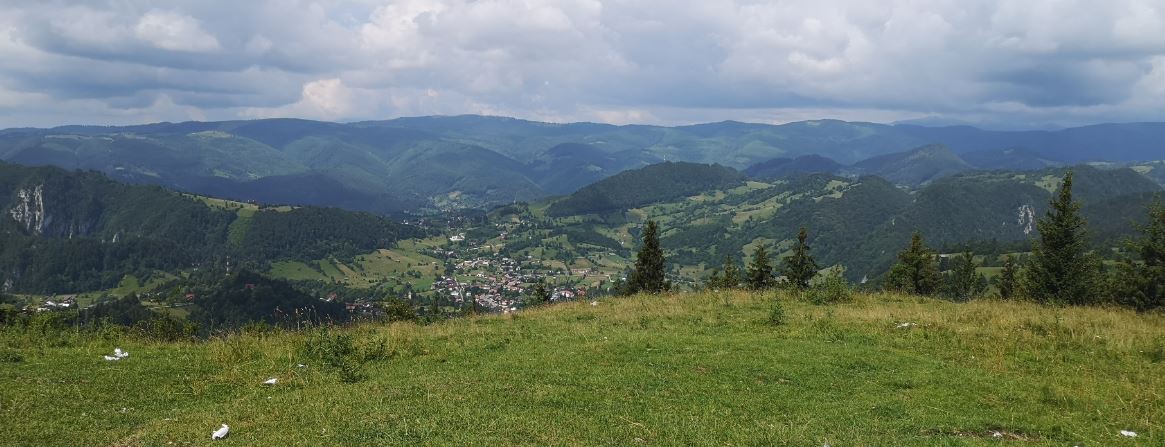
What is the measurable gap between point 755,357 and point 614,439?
720 cm

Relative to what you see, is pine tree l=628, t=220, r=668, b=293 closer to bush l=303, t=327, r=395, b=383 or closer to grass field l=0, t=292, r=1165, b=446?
grass field l=0, t=292, r=1165, b=446

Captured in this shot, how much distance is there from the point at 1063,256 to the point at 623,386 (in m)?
34.2

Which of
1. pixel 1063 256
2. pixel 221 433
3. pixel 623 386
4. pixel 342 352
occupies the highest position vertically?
pixel 221 433

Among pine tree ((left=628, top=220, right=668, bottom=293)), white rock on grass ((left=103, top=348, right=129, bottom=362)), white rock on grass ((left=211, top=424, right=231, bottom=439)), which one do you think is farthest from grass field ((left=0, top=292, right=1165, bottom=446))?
pine tree ((left=628, top=220, right=668, bottom=293))

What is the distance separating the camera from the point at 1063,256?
33.4m

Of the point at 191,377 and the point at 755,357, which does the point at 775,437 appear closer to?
the point at 755,357

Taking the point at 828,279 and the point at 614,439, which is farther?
the point at 828,279

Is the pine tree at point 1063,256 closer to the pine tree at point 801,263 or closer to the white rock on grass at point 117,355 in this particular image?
the pine tree at point 801,263

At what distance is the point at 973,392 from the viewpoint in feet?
40.9

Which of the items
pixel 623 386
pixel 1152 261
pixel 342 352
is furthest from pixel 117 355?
pixel 1152 261

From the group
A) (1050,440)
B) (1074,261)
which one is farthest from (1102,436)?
(1074,261)

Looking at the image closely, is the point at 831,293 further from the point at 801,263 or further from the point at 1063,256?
the point at 801,263

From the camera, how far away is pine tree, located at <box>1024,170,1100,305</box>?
108 ft

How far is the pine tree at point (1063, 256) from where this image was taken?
3291cm
